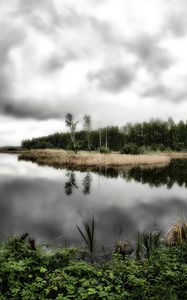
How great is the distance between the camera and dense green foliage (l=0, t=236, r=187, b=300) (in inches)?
240

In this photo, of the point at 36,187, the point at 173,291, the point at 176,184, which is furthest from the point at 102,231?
the point at 176,184

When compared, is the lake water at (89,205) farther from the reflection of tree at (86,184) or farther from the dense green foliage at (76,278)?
the dense green foliage at (76,278)

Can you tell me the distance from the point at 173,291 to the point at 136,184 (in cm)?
2170

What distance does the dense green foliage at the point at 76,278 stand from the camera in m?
6.09

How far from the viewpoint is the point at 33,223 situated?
14742mm

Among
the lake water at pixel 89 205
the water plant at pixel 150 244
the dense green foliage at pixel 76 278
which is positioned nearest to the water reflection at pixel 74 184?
the lake water at pixel 89 205

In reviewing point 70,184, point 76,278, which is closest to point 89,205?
point 70,184

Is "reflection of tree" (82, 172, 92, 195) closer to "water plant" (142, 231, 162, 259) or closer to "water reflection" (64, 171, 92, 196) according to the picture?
"water reflection" (64, 171, 92, 196)

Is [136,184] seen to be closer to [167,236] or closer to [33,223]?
[33,223]

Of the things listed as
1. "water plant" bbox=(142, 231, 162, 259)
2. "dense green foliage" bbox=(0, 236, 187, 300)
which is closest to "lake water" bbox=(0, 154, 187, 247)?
"water plant" bbox=(142, 231, 162, 259)

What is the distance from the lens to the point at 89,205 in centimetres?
1916

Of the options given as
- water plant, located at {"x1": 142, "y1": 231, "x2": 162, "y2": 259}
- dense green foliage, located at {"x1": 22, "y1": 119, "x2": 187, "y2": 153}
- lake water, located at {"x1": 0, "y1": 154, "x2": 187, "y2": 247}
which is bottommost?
lake water, located at {"x1": 0, "y1": 154, "x2": 187, "y2": 247}

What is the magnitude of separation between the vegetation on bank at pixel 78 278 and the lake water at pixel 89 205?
13.3 feet

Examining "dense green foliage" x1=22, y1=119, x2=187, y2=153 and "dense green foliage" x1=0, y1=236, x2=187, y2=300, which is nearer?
"dense green foliage" x1=0, y1=236, x2=187, y2=300
